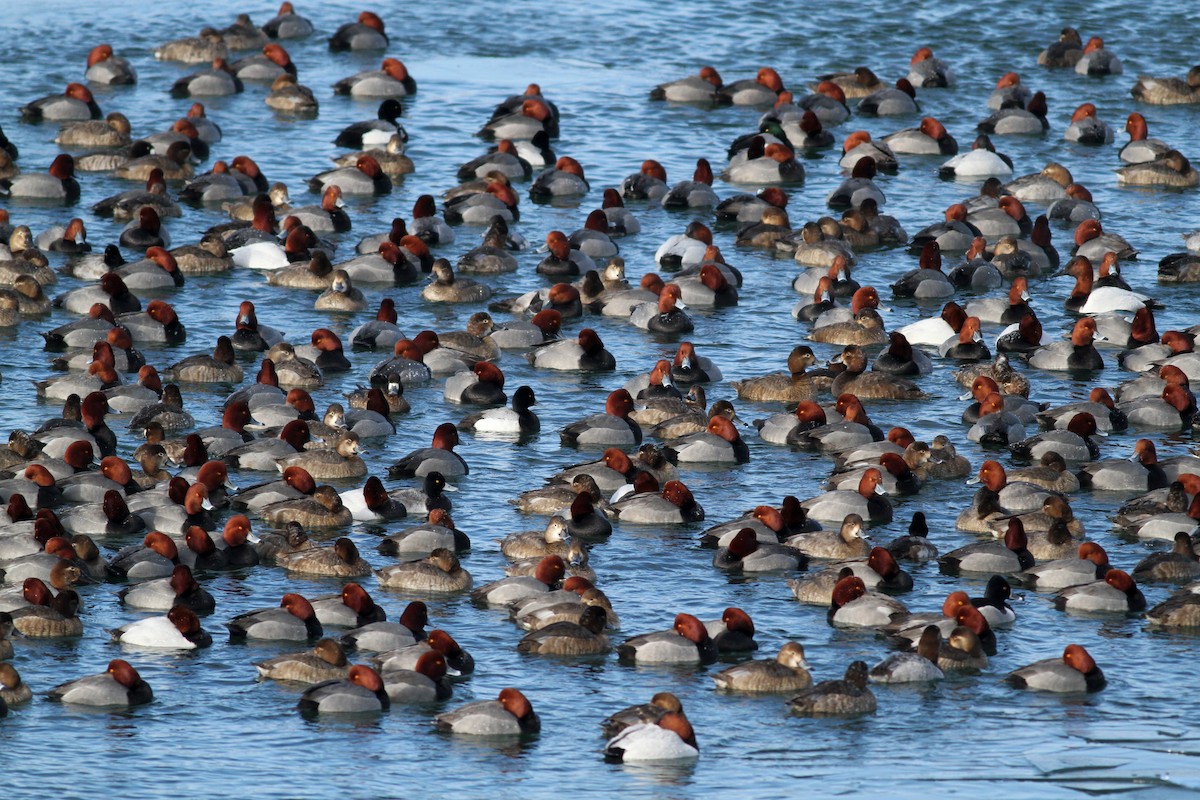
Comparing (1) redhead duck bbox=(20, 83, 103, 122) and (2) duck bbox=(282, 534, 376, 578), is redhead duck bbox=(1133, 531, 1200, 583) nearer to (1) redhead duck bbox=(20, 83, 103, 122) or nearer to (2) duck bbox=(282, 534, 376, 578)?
(2) duck bbox=(282, 534, 376, 578)

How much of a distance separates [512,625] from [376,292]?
48.2ft

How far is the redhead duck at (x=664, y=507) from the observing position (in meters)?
27.5

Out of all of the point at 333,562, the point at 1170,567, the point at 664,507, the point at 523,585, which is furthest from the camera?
the point at 664,507

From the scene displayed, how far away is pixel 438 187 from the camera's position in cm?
4453

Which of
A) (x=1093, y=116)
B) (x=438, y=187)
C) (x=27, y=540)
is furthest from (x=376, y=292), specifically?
(x=1093, y=116)

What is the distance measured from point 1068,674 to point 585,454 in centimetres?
947

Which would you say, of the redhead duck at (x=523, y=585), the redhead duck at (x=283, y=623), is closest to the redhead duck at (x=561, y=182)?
the redhead duck at (x=523, y=585)

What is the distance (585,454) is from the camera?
99.8 feet

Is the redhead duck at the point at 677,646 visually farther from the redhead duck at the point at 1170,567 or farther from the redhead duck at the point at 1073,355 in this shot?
the redhead duck at the point at 1073,355

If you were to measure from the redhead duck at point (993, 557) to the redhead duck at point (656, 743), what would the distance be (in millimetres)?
6431

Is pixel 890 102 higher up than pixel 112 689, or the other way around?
pixel 890 102

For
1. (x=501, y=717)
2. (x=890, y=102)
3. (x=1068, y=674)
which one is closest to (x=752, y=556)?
(x=1068, y=674)

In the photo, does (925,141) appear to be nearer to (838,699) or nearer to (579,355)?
(579,355)

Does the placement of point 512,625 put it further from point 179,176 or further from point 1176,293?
point 179,176
